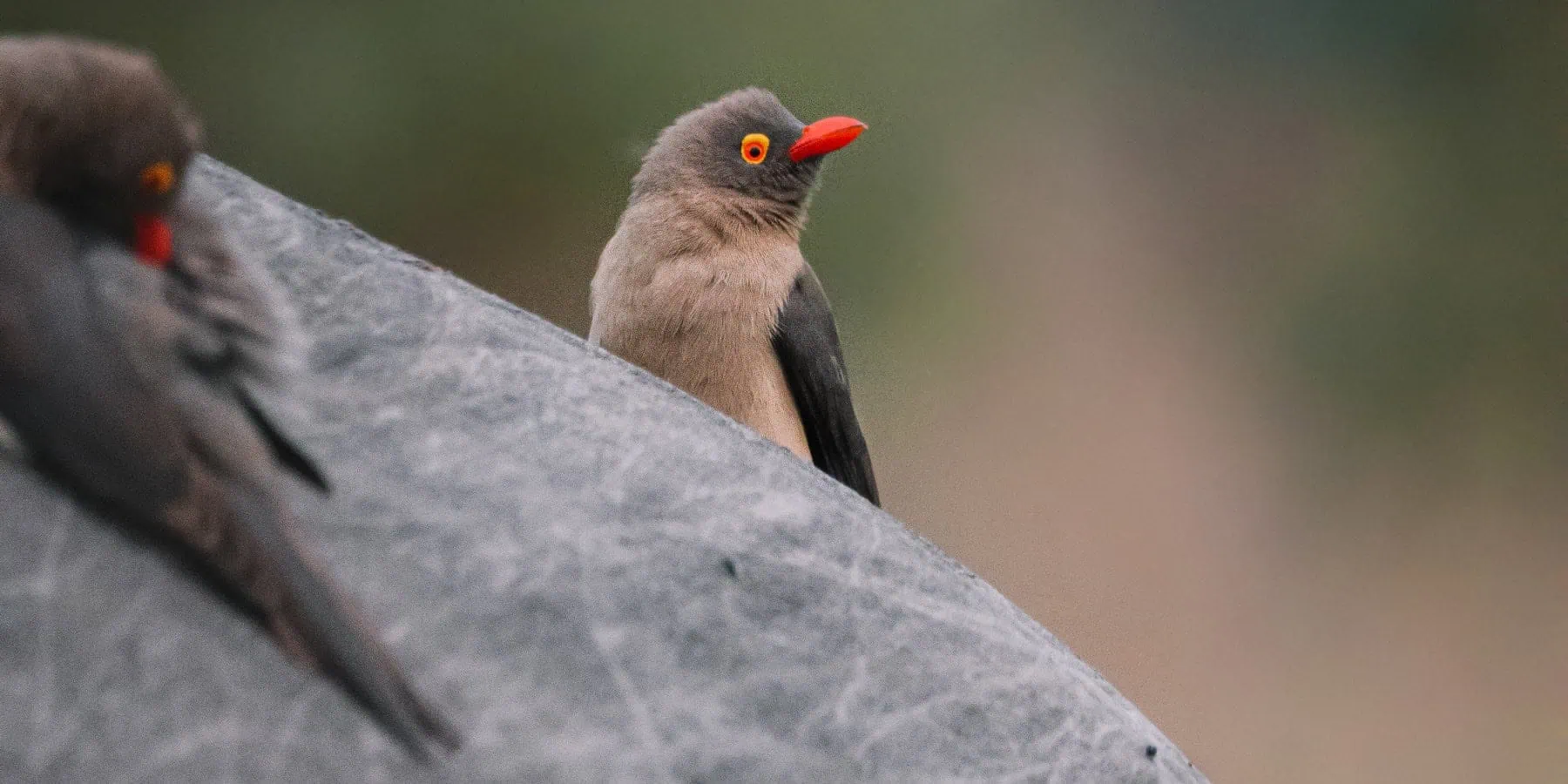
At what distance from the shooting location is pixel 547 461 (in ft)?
3.42

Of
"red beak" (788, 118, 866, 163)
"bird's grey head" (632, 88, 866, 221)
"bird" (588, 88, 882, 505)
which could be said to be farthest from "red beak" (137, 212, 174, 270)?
"red beak" (788, 118, 866, 163)

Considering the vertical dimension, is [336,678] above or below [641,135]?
above

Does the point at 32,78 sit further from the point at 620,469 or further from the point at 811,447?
the point at 811,447

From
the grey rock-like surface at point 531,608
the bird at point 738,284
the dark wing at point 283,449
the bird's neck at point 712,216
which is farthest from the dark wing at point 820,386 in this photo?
the dark wing at point 283,449

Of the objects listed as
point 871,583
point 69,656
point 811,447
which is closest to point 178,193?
point 69,656

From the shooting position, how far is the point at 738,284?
2.28 meters

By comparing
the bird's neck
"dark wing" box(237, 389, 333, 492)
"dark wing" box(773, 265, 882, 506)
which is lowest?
"dark wing" box(773, 265, 882, 506)

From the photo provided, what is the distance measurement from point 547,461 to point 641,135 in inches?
76.1

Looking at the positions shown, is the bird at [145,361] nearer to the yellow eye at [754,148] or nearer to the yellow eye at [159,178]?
the yellow eye at [159,178]

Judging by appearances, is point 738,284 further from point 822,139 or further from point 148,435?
point 148,435

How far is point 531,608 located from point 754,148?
63.1 inches

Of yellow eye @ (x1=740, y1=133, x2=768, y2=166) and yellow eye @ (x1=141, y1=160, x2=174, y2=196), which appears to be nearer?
yellow eye @ (x1=141, y1=160, x2=174, y2=196)

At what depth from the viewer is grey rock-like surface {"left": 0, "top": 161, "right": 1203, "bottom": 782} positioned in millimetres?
837

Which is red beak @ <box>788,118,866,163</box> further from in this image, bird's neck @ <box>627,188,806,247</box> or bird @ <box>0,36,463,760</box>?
bird @ <box>0,36,463,760</box>
